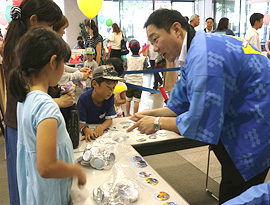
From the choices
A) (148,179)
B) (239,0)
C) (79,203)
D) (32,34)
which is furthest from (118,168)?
(239,0)

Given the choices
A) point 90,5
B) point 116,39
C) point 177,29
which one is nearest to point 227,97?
point 177,29

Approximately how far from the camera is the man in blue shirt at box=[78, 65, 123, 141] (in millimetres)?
2104

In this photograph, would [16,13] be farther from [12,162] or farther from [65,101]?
[12,162]

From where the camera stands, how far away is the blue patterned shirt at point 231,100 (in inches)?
43.9

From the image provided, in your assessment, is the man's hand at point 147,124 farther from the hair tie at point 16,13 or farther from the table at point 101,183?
the hair tie at point 16,13

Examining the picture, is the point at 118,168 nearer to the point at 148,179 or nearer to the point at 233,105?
the point at 148,179

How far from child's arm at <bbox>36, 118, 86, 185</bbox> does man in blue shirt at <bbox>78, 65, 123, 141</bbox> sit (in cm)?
98

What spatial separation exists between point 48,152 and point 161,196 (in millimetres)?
533

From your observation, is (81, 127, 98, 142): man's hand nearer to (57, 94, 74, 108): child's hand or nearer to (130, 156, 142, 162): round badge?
(57, 94, 74, 108): child's hand

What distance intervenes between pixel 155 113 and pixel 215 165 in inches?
73.4

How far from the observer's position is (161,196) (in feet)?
3.99

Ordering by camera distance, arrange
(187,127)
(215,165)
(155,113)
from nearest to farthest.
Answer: (187,127)
(155,113)
(215,165)

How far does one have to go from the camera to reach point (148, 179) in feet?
4.47

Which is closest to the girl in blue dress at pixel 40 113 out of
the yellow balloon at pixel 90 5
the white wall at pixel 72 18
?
the yellow balloon at pixel 90 5
